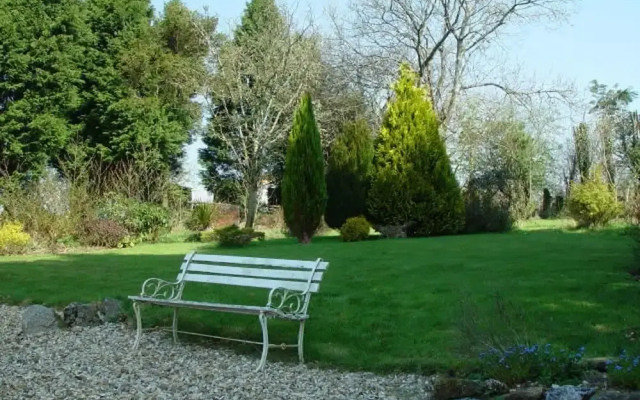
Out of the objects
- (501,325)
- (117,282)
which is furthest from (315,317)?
(117,282)

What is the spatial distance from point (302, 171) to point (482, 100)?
43.3ft

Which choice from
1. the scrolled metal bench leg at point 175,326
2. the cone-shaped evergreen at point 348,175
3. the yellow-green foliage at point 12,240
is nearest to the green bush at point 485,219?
the cone-shaped evergreen at point 348,175

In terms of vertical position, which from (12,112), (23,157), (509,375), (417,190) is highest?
(12,112)

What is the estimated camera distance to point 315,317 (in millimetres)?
7012

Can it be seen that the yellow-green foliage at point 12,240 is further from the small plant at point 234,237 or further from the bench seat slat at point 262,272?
the bench seat slat at point 262,272

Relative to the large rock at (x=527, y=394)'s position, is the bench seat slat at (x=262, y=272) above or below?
above

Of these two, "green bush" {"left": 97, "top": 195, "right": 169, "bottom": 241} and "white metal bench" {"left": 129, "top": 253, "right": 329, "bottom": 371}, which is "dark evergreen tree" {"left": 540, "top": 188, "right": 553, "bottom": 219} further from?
"white metal bench" {"left": 129, "top": 253, "right": 329, "bottom": 371}

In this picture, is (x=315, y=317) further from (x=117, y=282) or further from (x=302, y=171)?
(x=302, y=171)

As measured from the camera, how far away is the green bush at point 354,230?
52.6ft

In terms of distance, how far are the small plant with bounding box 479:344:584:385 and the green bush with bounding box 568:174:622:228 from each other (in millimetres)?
13414

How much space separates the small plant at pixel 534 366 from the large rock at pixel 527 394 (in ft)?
1.08

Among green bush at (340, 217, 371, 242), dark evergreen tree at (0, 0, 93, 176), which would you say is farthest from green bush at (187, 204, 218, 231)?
green bush at (340, 217, 371, 242)

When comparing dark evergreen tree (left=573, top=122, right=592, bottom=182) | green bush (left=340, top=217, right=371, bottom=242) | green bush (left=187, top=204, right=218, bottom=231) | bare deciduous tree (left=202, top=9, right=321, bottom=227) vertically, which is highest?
bare deciduous tree (left=202, top=9, right=321, bottom=227)

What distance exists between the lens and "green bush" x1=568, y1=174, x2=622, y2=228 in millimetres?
17016
